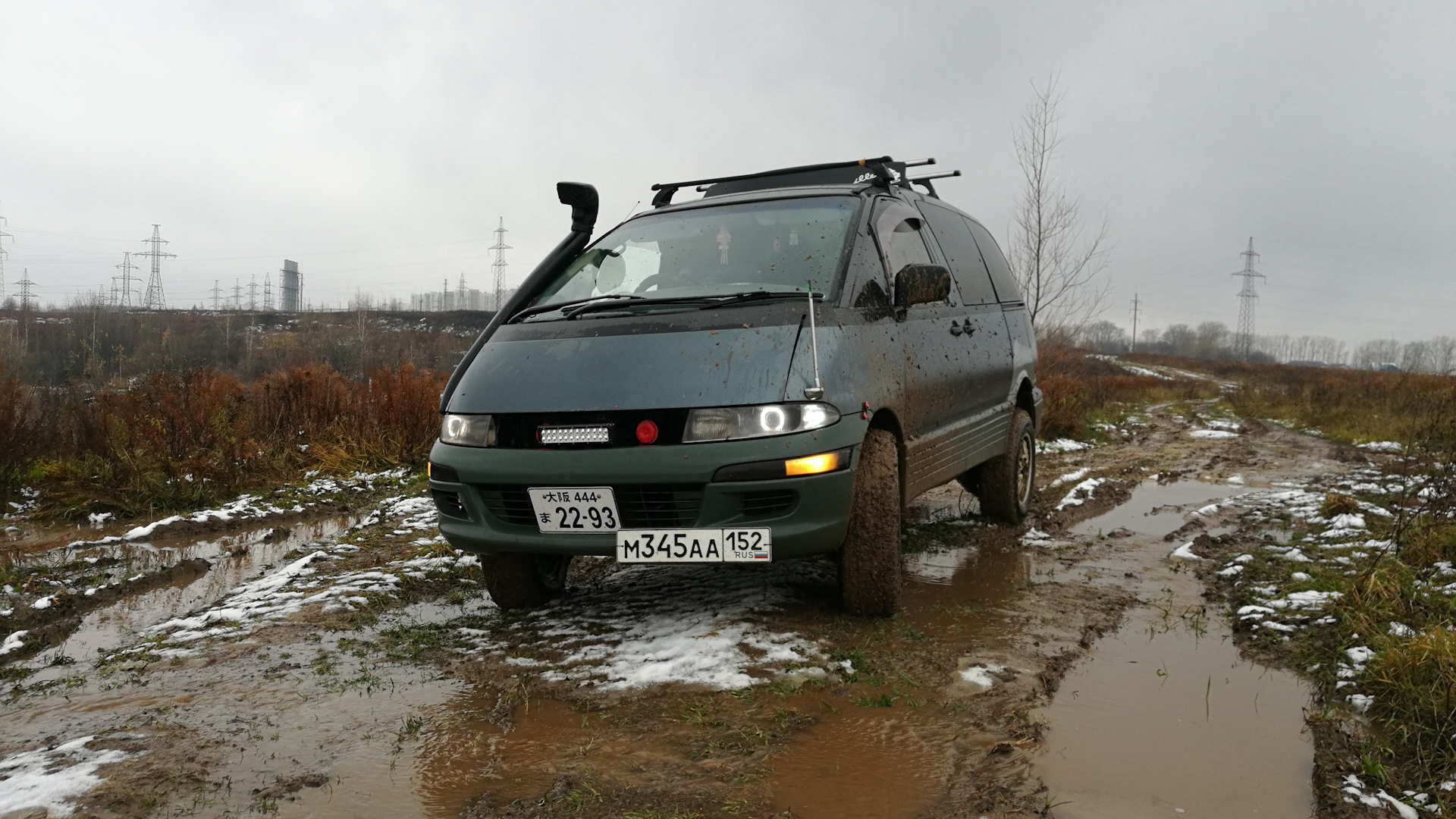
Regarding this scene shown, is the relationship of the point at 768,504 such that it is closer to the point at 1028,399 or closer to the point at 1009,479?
the point at 1009,479

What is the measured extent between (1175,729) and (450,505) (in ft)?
9.13

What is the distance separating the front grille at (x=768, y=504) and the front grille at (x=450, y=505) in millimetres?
1171

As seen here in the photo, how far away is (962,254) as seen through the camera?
560 centimetres

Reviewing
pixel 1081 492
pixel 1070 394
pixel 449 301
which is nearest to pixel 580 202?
pixel 1081 492

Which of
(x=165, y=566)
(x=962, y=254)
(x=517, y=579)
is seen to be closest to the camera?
(x=517, y=579)

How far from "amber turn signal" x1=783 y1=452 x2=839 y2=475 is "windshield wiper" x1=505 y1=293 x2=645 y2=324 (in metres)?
1.23

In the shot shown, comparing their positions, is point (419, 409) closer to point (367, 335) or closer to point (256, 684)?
point (256, 684)

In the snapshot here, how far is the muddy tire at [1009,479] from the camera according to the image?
5.93 metres

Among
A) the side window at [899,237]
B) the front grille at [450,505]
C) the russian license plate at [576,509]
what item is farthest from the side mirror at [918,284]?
the front grille at [450,505]

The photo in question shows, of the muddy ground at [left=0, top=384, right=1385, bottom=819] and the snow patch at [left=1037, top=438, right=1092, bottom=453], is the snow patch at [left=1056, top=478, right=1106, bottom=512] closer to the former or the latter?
the muddy ground at [left=0, top=384, right=1385, bottom=819]

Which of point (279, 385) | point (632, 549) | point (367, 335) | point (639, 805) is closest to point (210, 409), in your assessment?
point (279, 385)

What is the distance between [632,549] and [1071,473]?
653 centimetres

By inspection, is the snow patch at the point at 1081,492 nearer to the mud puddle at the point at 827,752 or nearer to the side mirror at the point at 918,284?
the side mirror at the point at 918,284

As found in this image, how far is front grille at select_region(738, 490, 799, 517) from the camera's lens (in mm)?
3361
